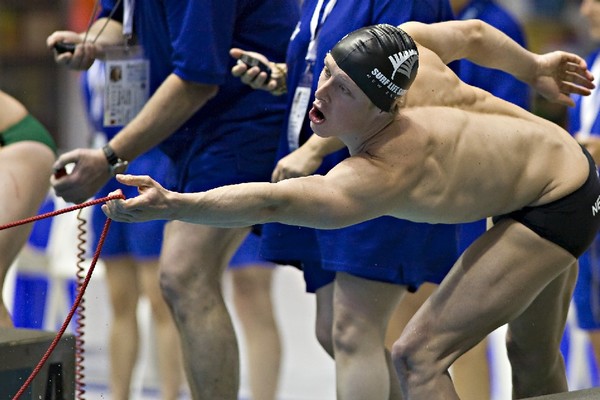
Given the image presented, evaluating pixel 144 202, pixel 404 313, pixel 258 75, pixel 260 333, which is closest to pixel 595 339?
pixel 404 313

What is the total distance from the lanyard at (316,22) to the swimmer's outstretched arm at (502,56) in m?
0.40

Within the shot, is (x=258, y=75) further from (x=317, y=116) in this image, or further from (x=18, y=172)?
(x=18, y=172)

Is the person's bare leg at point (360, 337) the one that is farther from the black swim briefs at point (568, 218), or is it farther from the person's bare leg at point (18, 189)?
the person's bare leg at point (18, 189)

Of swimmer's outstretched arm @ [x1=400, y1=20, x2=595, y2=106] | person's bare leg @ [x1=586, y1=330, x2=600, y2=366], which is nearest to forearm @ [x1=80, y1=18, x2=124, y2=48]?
swimmer's outstretched arm @ [x1=400, y1=20, x2=595, y2=106]

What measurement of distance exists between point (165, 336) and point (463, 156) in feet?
7.91

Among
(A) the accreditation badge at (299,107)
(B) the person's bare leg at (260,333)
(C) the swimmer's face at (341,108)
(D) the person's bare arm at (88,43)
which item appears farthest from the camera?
(B) the person's bare leg at (260,333)

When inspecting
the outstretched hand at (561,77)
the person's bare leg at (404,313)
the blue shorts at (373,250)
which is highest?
the outstretched hand at (561,77)

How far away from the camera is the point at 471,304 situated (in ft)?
9.95

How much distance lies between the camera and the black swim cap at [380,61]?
9.41 ft

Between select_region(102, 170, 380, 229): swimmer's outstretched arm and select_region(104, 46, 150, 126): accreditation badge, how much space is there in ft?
4.17

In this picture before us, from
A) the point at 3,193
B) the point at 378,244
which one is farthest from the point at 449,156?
the point at 3,193

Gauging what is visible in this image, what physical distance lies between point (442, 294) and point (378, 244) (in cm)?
43

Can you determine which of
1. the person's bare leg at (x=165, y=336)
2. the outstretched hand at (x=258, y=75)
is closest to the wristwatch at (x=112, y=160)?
the outstretched hand at (x=258, y=75)

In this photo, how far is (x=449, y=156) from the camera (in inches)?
116
